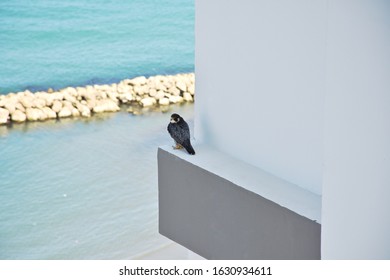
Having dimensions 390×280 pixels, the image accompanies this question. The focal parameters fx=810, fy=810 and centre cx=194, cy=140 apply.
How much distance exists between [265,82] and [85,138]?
214 inches

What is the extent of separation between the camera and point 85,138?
27.9 ft

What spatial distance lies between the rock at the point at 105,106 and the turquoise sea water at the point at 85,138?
12 cm

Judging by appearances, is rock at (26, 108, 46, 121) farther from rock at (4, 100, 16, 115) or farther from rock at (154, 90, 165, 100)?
rock at (154, 90, 165, 100)

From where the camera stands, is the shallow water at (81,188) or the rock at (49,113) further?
the rock at (49,113)

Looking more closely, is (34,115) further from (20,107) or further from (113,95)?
(113,95)

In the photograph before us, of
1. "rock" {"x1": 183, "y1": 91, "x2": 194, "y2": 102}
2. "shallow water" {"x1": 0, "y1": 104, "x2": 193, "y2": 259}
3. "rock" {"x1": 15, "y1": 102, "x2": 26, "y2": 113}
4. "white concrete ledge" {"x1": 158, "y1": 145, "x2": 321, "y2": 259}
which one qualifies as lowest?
"shallow water" {"x1": 0, "y1": 104, "x2": 193, "y2": 259}

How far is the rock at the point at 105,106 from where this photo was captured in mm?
9367

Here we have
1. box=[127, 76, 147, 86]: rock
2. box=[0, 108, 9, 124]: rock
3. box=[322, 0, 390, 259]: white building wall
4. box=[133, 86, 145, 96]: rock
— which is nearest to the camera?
box=[322, 0, 390, 259]: white building wall

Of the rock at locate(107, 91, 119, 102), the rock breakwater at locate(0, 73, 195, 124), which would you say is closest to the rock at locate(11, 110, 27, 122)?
the rock breakwater at locate(0, 73, 195, 124)

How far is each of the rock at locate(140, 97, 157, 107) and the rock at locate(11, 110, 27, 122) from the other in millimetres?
1446

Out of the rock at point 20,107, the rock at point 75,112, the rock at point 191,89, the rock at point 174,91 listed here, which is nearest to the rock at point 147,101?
the rock at point 174,91

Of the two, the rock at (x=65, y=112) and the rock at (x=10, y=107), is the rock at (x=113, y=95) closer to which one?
the rock at (x=65, y=112)

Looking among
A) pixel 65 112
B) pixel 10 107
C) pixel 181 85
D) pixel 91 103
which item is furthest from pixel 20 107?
pixel 181 85

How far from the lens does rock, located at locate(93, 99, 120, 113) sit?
369 inches
